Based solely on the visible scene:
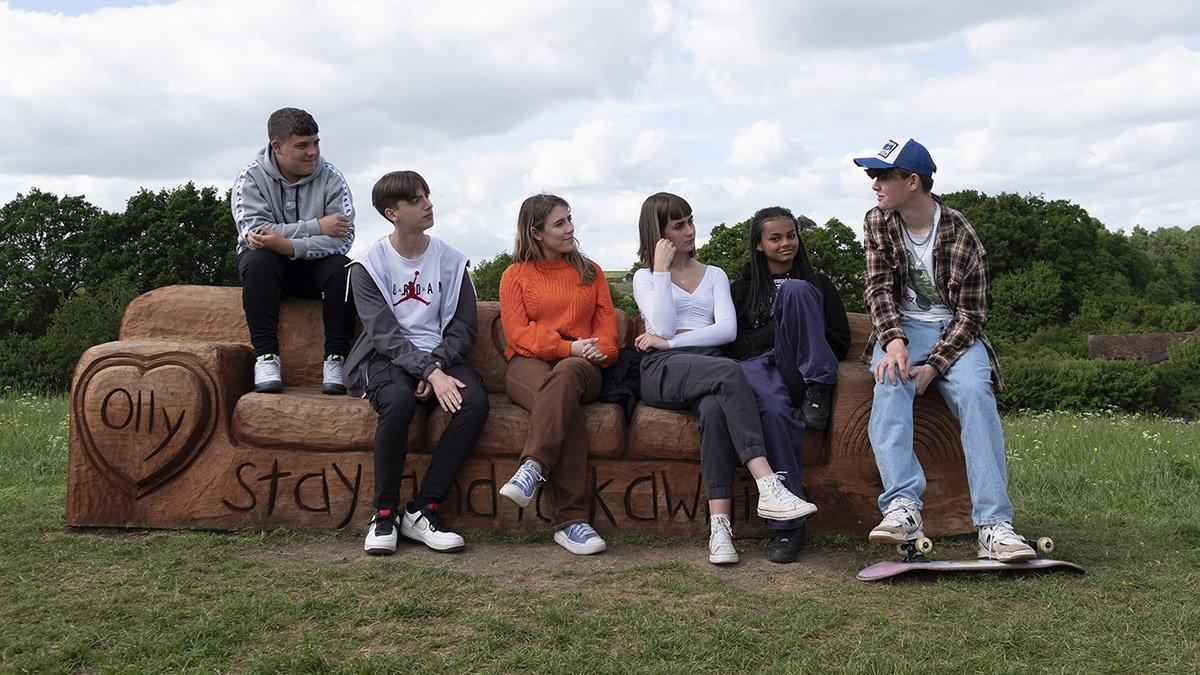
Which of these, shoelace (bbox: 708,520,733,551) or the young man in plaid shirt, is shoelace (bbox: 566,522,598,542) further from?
the young man in plaid shirt

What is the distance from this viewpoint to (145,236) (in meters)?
21.5

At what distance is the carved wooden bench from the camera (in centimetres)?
465

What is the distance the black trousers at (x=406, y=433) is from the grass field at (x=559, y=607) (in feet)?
0.99

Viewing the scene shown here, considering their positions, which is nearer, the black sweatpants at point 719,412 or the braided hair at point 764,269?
the black sweatpants at point 719,412

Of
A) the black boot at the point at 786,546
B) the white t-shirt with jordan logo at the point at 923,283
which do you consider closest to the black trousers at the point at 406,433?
the black boot at the point at 786,546

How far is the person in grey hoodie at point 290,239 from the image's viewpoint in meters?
5.04

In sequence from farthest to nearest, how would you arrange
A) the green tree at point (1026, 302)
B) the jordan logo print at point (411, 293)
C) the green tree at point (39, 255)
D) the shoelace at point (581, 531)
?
1. the green tree at point (1026, 302)
2. the green tree at point (39, 255)
3. the jordan logo print at point (411, 293)
4. the shoelace at point (581, 531)

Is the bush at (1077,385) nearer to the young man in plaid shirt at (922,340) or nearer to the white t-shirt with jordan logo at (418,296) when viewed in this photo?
the young man in plaid shirt at (922,340)

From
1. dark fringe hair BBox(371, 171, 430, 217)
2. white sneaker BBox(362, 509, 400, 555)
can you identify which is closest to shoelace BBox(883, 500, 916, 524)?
white sneaker BBox(362, 509, 400, 555)

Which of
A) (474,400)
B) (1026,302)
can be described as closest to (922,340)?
(474,400)

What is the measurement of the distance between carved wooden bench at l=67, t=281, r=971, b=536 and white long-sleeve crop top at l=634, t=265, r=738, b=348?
404 mm

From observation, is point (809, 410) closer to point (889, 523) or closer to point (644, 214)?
point (889, 523)

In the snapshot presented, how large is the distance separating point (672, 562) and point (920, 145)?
2.11m

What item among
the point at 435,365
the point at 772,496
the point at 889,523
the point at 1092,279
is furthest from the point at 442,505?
the point at 1092,279
